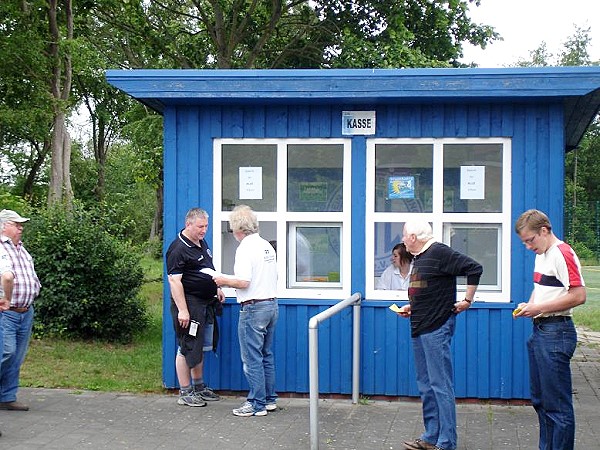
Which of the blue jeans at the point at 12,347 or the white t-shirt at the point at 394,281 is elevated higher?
the white t-shirt at the point at 394,281

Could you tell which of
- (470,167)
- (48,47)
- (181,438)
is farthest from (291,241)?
(48,47)

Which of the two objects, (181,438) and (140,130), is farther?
(140,130)

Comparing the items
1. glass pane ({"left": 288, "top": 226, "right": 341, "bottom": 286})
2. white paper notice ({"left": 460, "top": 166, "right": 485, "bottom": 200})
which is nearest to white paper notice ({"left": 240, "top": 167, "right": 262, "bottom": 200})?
glass pane ({"left": 288, "top": 226, "right": 341, "bottom": 286})

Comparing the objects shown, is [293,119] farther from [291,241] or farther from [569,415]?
[569,415]

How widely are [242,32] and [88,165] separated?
26511mm

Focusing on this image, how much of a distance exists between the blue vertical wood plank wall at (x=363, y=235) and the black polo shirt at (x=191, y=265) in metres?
0.55

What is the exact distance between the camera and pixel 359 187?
834cm

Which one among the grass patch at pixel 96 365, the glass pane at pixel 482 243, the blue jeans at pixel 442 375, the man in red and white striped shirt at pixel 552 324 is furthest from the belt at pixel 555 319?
the grass patch at pixel 96 365

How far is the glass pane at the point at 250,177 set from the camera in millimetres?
8531

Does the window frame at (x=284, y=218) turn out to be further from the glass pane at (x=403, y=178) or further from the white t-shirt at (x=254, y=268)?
the white t-shirt at (x=254, y=268)

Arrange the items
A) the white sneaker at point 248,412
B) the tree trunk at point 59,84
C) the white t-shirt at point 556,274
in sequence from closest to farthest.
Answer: the white t-shirt at point 556,274 < the white sneaker at point 248,412 < the tree trunk at point 59,84

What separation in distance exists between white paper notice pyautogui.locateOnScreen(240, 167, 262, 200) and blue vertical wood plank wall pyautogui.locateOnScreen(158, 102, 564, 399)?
1.00ft

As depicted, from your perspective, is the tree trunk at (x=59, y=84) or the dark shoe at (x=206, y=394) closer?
the dark shoe at (x=206, y=394)

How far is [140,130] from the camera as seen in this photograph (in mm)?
21812
